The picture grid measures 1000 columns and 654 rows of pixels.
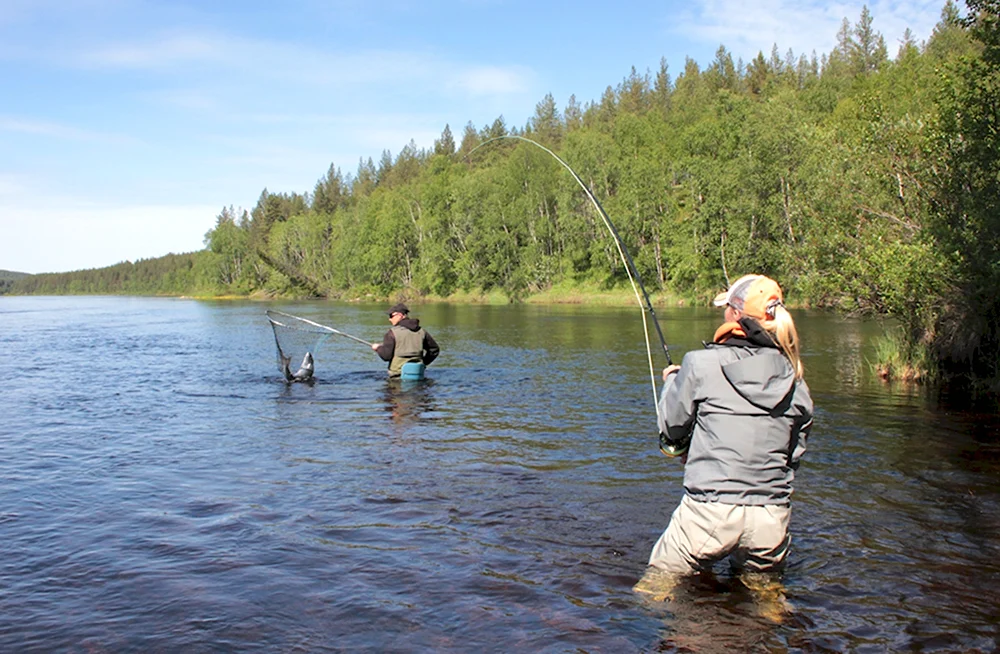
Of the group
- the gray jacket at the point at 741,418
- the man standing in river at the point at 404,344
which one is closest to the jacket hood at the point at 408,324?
the man standing in river at the point at 404,344

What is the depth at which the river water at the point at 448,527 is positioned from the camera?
5.50 metres

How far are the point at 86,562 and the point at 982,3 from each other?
52.4 ft

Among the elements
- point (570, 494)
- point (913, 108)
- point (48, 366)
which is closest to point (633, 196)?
point (913, 108)

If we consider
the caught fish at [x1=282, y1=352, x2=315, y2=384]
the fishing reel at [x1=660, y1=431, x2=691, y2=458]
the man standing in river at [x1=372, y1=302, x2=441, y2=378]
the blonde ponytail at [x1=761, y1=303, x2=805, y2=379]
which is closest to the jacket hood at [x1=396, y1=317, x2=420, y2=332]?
the man standing in river at [x1=372, y1=302, x2=441, y2=378]

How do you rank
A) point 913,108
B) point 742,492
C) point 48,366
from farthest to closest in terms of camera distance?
point 48,366, point 913,108, point 742,492

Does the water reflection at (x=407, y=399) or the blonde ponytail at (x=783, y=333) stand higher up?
the blonde ponytail at (x=783, y=333)

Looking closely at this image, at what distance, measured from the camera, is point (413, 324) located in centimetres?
1784

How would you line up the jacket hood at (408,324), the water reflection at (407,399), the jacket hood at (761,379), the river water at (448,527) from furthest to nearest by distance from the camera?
the jacket hood at (408,324), the water reflection at (407,399), the river water at (448,527), the jacket hood at (761,379)

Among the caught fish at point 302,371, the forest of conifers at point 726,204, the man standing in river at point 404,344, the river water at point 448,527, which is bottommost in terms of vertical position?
the river water at point 448,527

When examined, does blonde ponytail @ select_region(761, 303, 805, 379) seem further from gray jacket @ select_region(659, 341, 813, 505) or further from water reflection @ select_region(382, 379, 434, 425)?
water reflection @ select_region(382, 379, 434, 425)

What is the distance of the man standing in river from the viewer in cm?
1777

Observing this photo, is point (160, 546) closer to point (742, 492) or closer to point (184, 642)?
point (184, 642)

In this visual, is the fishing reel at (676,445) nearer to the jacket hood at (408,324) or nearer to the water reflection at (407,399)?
the water reflection at (407,399)

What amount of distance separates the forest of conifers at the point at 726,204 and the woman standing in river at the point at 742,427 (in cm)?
964
